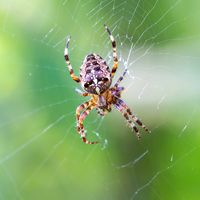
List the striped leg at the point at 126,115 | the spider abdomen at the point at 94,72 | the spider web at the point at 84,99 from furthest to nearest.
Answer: the spider web at the point at 84,99
the striped leg at the point at 126,115
the spider abdomen at the point at 94,72

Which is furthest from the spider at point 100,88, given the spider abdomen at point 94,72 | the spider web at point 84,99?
the spider web at point 84,99

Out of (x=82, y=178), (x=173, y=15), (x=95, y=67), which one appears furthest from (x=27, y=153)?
(x=173, y=15)

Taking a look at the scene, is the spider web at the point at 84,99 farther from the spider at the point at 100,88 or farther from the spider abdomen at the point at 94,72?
the spider abdomen at the point at 94,72

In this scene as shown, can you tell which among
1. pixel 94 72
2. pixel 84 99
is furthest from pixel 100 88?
pixel 84 99

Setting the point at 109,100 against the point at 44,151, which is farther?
the point at 44,151

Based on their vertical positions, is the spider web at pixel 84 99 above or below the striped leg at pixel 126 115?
above

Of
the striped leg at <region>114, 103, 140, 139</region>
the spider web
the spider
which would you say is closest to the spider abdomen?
the spider

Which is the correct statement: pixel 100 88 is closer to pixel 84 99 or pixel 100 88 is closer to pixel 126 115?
pixel 126 115

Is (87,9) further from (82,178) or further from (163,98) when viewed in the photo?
(82,178)
